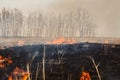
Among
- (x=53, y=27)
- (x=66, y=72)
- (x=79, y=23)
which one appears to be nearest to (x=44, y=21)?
(x=53, y=27)

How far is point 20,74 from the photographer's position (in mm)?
6023

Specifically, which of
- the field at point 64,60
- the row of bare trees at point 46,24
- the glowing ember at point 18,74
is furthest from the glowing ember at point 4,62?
the row of bare trees at point 46,24

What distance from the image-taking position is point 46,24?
617cm

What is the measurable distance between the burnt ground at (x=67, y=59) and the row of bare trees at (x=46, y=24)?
0.77 ft

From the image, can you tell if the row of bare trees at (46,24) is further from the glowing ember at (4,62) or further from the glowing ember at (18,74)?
the glowing ember at (18,74)

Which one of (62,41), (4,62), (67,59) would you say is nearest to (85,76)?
(67,59)

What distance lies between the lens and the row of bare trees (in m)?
6.01

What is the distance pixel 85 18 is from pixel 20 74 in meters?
1.60

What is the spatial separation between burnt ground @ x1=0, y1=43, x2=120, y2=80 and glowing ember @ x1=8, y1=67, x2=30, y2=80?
0.22ft

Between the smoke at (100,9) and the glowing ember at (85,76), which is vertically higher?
the smoke at (100,9)

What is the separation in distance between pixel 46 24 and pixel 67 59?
2.62 feet

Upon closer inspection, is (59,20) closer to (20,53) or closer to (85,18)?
(85,18)

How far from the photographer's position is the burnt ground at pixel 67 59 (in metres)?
5.80

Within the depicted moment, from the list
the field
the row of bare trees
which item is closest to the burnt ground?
the field
